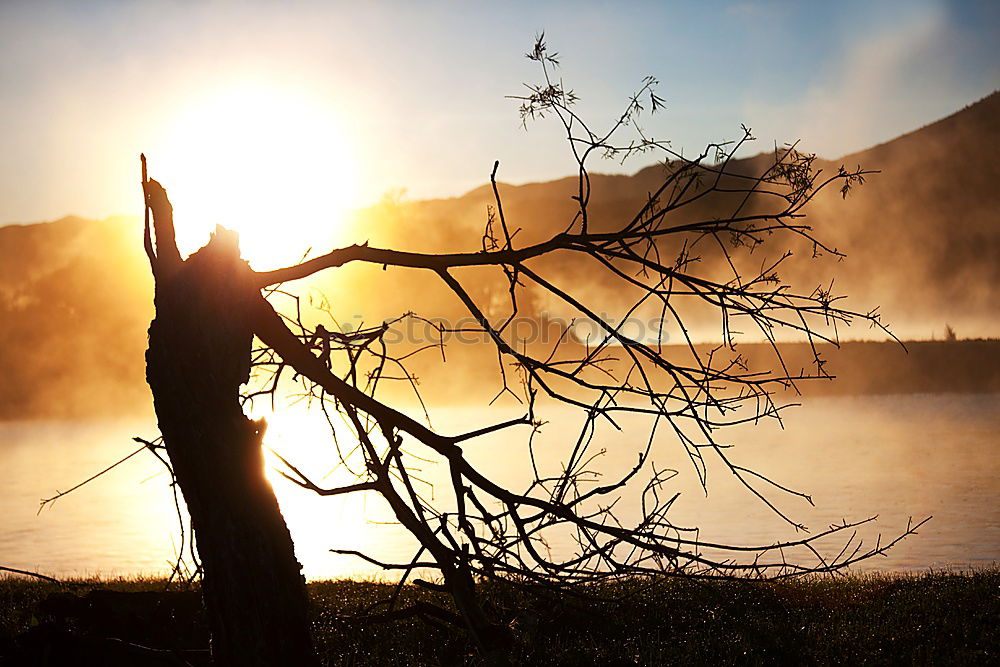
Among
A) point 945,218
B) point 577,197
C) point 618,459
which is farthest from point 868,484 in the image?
point 945,218

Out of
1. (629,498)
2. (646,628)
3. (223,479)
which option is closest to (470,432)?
(223,479)

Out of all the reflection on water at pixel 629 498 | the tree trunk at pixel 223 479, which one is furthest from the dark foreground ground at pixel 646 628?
the reflection on water at pixel 629 498

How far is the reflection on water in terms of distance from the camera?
15.3m

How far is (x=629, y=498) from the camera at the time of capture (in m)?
24.3

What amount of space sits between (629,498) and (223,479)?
816 inches

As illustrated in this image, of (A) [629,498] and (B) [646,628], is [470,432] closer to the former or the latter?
(B) [646,628]

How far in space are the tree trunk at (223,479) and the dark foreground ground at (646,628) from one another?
0.95 metres

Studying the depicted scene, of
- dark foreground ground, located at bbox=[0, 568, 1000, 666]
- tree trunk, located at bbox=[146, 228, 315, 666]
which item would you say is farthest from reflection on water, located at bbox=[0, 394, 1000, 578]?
dark foreground ground, located at bbox=[0, 568, 1000, 666]

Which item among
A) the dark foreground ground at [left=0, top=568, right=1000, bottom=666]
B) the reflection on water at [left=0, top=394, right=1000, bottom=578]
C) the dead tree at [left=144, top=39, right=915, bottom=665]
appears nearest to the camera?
the dead tree at [left=144, top=39, right=915, bottom=665]

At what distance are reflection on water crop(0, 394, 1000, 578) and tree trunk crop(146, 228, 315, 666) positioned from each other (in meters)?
0.24

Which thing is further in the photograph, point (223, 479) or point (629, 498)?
point (629, 498)

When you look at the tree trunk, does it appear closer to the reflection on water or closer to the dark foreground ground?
the reflection on water

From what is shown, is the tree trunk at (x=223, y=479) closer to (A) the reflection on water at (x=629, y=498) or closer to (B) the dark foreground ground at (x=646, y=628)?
(A) the reflection on water at (x=629, y=498)

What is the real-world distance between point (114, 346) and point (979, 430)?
236 ft
